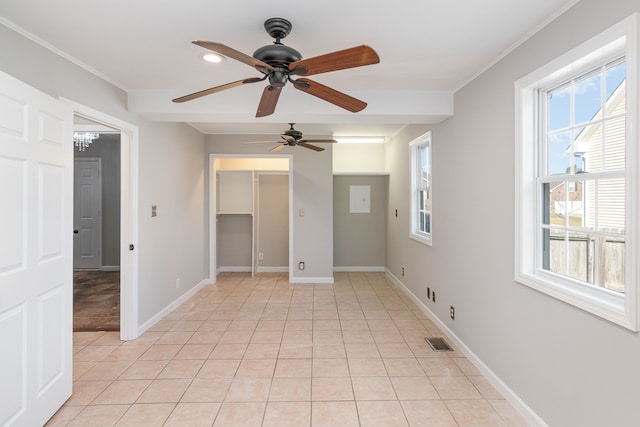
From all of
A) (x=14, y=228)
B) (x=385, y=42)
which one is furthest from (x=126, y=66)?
(x=385, y=42)

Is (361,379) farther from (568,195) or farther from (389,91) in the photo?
(389,91)

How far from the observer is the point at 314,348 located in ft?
10.1

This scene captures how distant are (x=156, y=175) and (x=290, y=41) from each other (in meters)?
2.35

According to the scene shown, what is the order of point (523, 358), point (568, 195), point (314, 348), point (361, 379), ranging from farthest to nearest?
1. point (314, 348)
2. point (361, 379)
3. point (523, 358)
4. point (568, 195)

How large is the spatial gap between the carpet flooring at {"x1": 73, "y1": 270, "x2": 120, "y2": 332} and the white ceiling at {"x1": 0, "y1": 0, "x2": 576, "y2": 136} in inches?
93.5

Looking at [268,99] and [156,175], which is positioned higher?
[268,99]

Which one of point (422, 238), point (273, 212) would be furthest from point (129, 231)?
point (422, 238)

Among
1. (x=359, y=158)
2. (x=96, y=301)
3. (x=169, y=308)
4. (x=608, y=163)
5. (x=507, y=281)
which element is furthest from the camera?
(x=359, y=158)

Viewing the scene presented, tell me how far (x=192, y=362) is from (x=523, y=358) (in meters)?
2.58

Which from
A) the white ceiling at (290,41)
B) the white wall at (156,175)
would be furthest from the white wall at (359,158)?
the white ceiling at (290,41)

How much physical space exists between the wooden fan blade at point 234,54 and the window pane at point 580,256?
1.98 meters

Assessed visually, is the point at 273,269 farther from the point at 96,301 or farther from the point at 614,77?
the point at 614,77

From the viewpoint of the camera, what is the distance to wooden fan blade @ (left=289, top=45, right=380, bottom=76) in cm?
152

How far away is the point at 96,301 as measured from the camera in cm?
446
